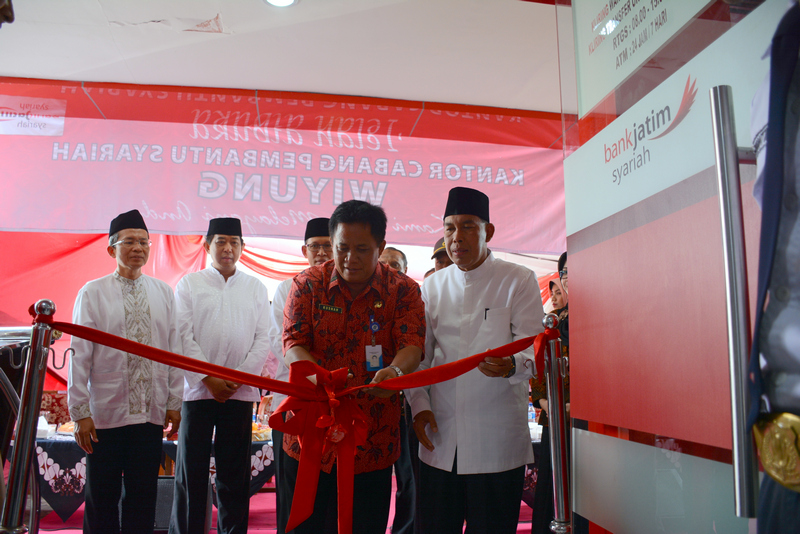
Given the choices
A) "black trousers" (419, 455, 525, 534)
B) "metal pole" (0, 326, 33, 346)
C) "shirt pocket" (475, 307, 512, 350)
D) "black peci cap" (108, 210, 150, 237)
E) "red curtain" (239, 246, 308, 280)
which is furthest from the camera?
"red curtain" (239, 246, 308, 280)

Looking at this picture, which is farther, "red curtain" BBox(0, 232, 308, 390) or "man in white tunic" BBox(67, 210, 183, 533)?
"red curtain" BBox(0, 232, 308, 390)

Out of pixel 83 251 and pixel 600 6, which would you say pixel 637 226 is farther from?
pixel 83 251

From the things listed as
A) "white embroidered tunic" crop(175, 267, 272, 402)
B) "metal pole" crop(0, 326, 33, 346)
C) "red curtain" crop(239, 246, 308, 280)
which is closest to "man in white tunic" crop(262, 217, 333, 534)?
"white embroidered tunic" crop(175, 267, 272, 402)

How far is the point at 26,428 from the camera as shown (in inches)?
67.7

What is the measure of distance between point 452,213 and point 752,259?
4.51 feet

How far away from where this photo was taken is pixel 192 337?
311 centimetres

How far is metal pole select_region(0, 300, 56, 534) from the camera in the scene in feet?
5.42

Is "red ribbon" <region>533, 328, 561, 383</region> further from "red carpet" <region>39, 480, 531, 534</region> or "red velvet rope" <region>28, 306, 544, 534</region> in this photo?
"red carpet" <region>39, 480, 531, 534</region>

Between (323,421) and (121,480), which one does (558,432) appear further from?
(121,480)

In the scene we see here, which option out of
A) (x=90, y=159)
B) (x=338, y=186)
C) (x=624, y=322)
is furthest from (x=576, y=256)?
(x=90, y=159)

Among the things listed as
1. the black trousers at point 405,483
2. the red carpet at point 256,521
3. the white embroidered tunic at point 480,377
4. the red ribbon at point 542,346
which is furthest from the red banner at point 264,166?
the red ribbon at point 542,346

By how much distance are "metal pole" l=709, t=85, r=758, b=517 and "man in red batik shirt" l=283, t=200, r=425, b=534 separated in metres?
1.16

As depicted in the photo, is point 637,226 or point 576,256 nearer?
point 637,226

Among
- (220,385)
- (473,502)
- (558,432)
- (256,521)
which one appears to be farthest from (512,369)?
(256,521)
